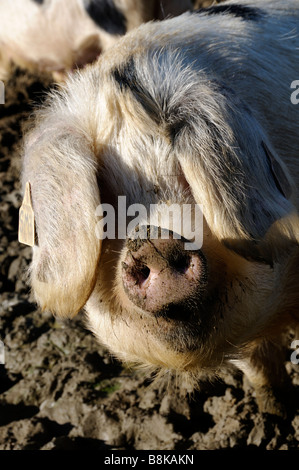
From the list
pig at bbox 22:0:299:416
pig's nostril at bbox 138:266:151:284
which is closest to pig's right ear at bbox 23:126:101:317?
pig at bbox 22:0:299:416

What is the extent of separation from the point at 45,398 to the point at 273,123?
1.59 m

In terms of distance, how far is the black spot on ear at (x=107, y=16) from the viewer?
4.71 meters

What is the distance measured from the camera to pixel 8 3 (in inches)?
196

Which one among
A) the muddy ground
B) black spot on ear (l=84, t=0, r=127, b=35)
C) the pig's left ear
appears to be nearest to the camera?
the pig's left ear

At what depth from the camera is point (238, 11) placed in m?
2.89

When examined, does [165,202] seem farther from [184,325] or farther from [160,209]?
[184,325]

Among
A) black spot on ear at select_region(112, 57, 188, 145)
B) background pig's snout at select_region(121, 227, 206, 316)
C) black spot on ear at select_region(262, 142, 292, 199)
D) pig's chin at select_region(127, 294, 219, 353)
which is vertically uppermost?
black spot on ear at select_region(112, 57, 188, 145)

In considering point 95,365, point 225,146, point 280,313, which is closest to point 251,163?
point 225,146

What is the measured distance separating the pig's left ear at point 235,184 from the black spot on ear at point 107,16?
2.93 m

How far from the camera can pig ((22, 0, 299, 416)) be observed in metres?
1.94

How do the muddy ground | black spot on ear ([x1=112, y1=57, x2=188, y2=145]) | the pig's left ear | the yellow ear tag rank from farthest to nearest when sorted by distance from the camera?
1. the muddy ground
2. the yellow ear tag
3. black spot on ear ([x1=112, y1=57, x2=188, y2=145])
4. the pig's left ear

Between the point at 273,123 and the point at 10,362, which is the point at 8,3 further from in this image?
the point at 273,123

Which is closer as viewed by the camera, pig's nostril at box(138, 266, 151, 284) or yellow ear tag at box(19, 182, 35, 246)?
pig's nostril at box(138, 266, 151, 284)

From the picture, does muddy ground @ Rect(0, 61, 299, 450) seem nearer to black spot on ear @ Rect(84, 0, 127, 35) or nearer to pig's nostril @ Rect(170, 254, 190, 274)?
pig's nostril @ Rect(170, 254, 190, 274)
